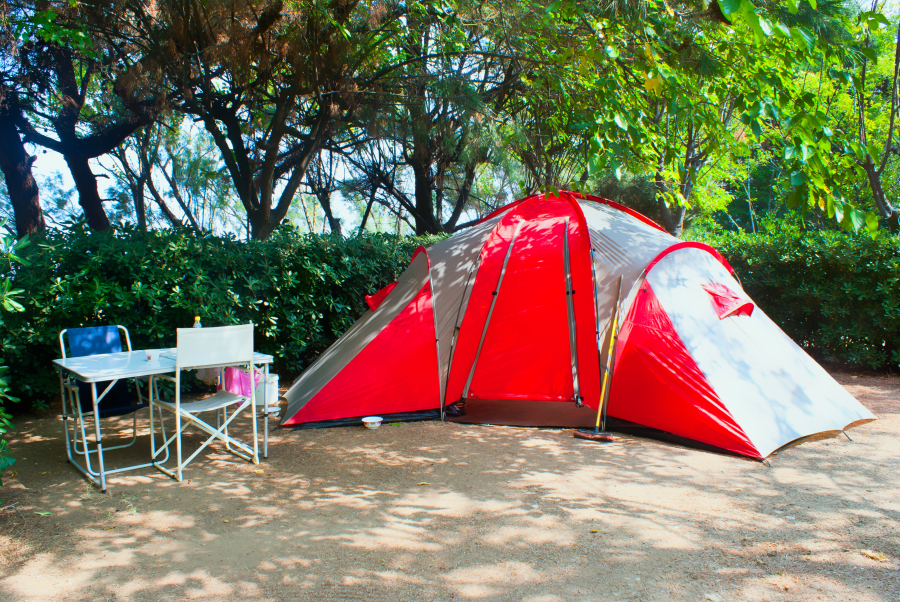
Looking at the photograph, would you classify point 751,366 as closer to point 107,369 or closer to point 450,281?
point 450,281

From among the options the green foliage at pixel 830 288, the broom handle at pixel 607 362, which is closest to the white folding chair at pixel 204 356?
the broom handle at pixel 607 362

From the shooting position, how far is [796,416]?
4.50 m

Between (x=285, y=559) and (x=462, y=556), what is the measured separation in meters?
0.86

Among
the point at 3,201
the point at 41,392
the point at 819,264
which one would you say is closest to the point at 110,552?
the point at 41,392

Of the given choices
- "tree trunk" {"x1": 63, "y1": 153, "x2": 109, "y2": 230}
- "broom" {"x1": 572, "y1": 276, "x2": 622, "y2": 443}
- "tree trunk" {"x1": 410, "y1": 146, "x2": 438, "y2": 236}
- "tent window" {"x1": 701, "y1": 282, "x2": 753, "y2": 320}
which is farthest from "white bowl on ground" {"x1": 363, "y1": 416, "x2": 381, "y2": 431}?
"tree trunk" {"x1": 410, "y1": 146, "x2": 438, "y2": 236}

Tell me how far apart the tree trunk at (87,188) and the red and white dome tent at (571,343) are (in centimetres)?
742

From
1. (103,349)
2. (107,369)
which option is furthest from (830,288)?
(103,349)

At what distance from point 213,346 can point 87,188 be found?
8755mm

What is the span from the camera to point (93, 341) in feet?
14.6

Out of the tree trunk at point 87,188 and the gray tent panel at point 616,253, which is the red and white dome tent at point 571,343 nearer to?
the gray tent panel at point 616,253

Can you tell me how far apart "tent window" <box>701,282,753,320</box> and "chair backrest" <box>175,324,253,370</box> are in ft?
12.1

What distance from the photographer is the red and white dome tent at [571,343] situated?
4562 millimetres

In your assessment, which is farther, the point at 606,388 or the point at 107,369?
the point at 606,388

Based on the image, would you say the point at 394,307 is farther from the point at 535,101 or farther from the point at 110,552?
the point at 110,552
